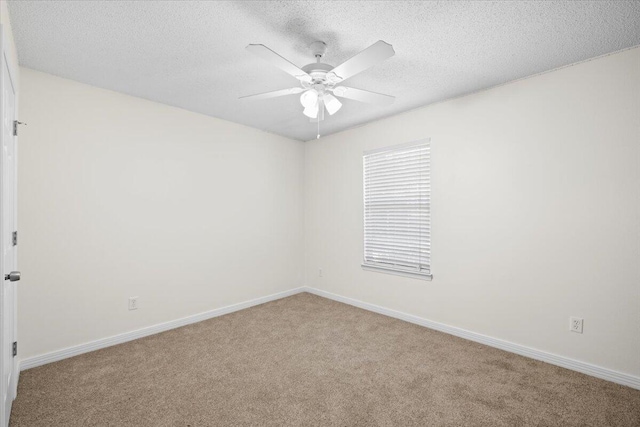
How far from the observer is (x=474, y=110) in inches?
117

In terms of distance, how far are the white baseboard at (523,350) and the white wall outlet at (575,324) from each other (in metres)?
0.24

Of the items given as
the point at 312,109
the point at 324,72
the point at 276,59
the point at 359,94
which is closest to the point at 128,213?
the point at 312,109

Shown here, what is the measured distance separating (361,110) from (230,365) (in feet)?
9.50

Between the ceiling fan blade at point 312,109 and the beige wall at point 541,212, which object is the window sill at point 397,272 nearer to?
the beige wall at point 541,212

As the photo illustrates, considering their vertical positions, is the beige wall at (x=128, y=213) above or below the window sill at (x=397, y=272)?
above

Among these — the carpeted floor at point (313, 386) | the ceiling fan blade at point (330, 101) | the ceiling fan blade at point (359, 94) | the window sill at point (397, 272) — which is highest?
the ceiling fan blade at point (359, 94)

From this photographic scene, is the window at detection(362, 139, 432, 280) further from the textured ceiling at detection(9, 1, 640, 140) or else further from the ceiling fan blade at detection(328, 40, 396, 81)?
the ceiling fan blade at detection(328, 40, 396, 81)

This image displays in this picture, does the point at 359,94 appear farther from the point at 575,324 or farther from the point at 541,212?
the point at 575,324

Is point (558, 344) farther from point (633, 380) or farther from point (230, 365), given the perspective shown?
point (230, 365)

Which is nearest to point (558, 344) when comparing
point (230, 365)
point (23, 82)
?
point (230, 365)

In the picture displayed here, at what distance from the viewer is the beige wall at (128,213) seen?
8.23 ft

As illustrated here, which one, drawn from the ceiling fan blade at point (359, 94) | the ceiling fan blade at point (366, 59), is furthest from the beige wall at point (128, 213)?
the ceiling fan blade at point (366, 59)

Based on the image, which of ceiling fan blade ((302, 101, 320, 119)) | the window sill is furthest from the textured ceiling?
the window sill

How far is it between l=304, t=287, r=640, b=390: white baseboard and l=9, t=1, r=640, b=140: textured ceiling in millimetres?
2403
